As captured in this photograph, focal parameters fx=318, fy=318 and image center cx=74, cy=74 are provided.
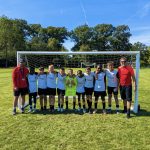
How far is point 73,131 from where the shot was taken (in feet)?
31.0

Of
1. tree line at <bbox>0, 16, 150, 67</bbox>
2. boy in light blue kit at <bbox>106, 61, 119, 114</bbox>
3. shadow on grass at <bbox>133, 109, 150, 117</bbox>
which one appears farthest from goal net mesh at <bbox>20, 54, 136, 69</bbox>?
tree line at <bbox>0, 16, 150, 67</bbox>

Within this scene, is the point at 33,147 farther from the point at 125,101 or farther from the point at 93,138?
the point at 125,101

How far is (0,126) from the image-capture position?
1002 cm

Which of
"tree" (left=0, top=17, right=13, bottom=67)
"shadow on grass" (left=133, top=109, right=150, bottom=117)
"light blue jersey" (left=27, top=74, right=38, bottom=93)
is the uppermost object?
"tree" (left=0, top=17, right=13, bottom=67)

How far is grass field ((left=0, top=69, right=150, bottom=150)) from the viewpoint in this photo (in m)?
8.06

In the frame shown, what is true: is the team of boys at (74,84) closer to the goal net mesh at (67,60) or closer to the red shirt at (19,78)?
the red shirt at (19,78)

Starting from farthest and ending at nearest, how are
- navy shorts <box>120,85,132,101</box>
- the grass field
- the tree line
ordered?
the tree line → navy shorts <box>120,85,132,101</box> → the grass field

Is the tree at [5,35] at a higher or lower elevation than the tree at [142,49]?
higher

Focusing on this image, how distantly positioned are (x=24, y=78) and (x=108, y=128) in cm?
417

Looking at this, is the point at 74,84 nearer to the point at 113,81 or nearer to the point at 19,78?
the point at 113,81

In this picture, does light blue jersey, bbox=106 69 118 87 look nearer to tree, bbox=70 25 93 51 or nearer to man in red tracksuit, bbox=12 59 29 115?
man in red tracksuit, bbox=12 59 29 115

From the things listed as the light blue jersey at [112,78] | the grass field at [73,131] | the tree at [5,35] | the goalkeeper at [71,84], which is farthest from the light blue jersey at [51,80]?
the tree at [5,35]

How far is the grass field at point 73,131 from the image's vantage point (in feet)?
26.5

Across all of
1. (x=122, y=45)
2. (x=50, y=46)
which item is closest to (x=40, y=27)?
(x=50, y=46)
